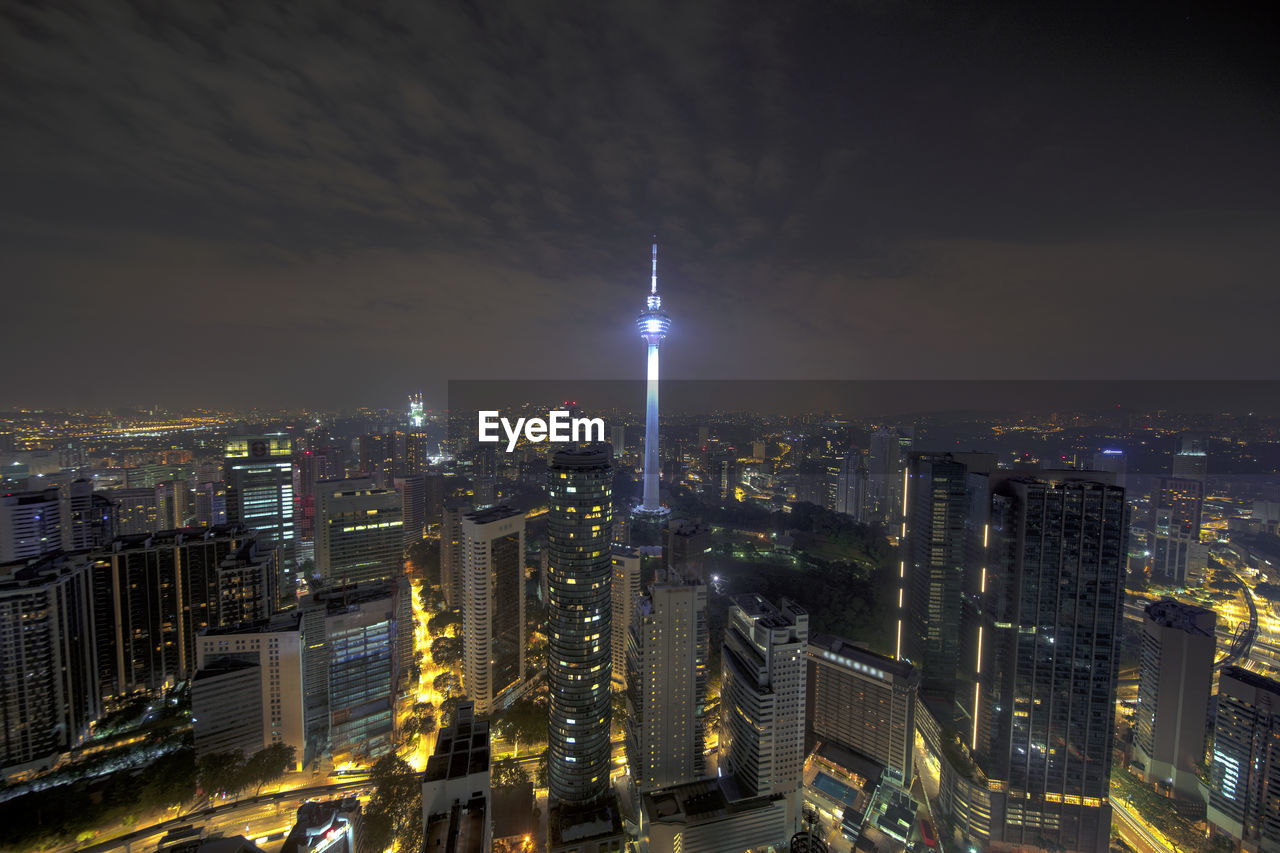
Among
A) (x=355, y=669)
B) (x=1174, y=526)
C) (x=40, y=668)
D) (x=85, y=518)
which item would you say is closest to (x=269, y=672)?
(x=355, y=669)

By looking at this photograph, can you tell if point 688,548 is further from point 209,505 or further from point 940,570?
point 209,505

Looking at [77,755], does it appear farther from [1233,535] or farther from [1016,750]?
[1233,535]

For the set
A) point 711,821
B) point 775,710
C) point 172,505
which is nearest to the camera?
point 711,821

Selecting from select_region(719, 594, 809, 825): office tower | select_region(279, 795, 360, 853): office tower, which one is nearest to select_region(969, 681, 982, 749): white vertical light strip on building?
select_region(719, 594, 809, 825): office tower

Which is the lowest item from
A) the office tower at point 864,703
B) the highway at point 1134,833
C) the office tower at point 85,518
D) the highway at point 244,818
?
the highway at point 1134,833

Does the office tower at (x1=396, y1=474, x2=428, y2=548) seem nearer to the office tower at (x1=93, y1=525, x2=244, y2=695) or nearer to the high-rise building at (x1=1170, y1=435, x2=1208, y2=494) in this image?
the office tower at (x1=93, y1=525, x2=244, y2=695)

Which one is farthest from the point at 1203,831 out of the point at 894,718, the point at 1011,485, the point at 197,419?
the point at 197,419

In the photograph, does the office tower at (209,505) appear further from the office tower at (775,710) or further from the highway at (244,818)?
the office tower at (775,710)

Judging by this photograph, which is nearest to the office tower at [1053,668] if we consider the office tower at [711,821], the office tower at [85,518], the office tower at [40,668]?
the office tower at [711,821]
